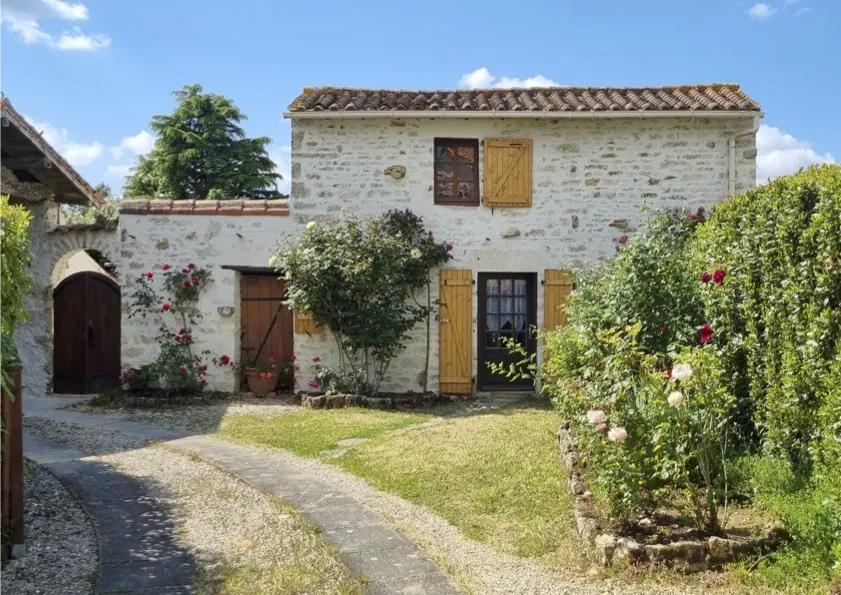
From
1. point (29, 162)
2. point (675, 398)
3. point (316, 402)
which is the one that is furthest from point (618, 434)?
point (29, 162)

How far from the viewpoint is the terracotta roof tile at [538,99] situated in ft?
35.7

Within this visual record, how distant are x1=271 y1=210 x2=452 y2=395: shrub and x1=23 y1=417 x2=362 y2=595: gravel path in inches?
146

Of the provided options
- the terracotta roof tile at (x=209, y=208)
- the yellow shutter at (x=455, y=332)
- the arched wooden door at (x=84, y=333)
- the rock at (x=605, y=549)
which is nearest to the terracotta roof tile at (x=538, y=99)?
the terracotta roof tile at (x=209, y=208)

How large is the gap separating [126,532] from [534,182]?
322 inches

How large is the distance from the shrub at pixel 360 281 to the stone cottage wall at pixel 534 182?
0.48 m

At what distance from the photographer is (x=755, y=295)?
507cm

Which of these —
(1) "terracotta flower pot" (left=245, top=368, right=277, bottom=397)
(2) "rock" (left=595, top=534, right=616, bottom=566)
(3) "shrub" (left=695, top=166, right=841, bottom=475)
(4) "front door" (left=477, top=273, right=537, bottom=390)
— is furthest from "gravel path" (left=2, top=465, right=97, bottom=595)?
(4) "front door" (left=477, top=273, right=537, bottom=390)

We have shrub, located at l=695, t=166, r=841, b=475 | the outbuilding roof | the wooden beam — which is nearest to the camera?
shrub, located at l=695, t=166, r=841, b=475

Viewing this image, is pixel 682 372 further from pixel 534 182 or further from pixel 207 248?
pixel 207 248

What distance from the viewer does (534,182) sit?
36.8ft

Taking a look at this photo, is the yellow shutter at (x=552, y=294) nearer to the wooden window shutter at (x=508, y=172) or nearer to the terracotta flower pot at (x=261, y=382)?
the wooden window shutter at (x=508, y=172)

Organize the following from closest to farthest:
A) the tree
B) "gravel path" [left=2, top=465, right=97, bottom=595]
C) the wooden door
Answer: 1. "gravel path" [left=2, top=465, right=97, bottom=595]
2. the wooden door
3. the tree

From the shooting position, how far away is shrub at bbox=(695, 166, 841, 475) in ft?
13.6

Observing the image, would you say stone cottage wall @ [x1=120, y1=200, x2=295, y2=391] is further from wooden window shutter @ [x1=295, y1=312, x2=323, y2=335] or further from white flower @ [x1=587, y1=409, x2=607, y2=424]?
white flower @ [x1=587, y1=409, x2=607, y2=424]
